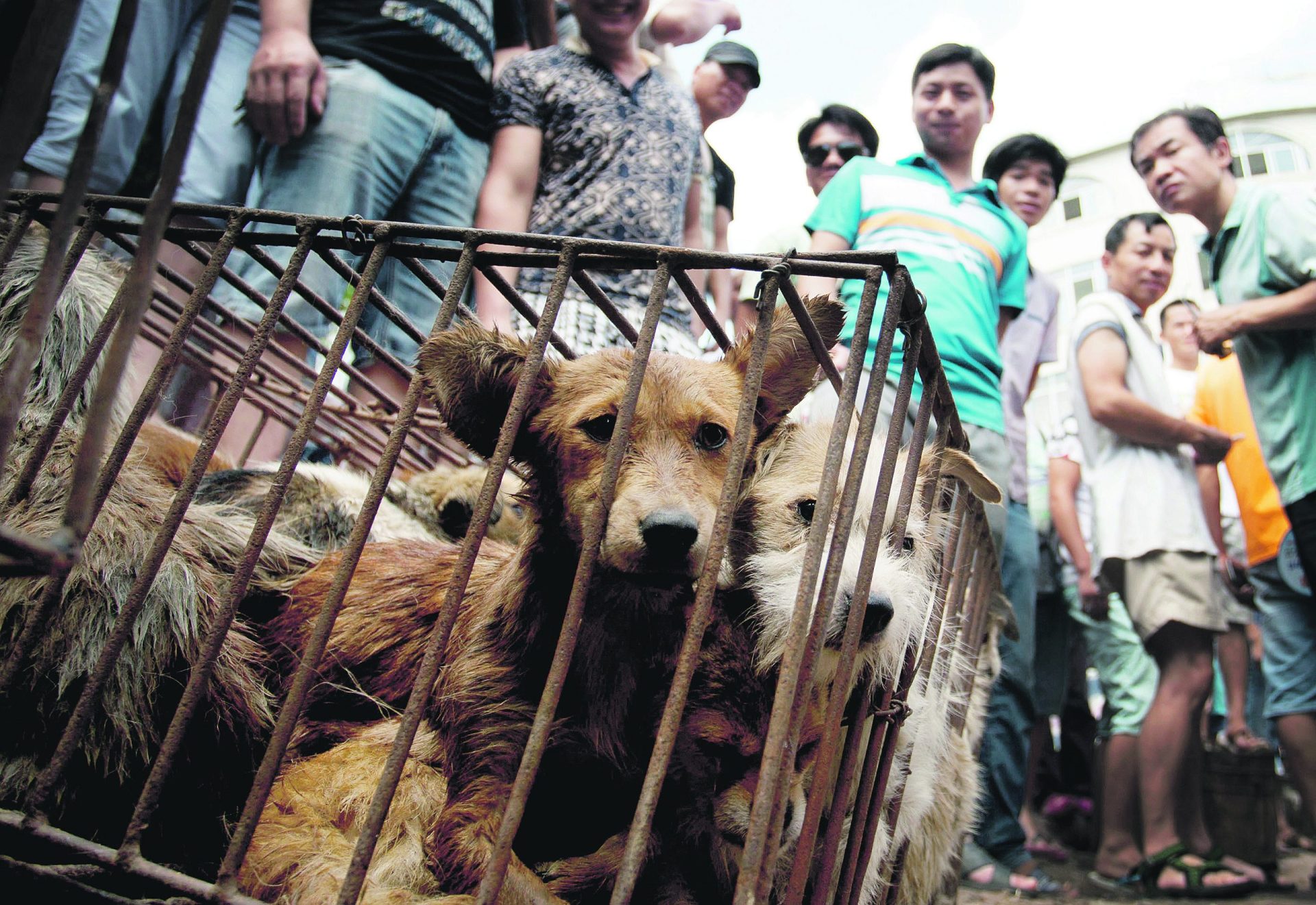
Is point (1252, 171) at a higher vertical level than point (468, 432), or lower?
higher

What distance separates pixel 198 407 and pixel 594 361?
7.17ft

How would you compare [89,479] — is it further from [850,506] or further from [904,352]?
[904,352]

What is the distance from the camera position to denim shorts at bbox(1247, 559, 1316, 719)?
345 cm

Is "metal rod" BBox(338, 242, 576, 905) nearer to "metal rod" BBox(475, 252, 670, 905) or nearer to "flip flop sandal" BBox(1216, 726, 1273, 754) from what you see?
"metal rod" BBox(475, 252, 670, 905)

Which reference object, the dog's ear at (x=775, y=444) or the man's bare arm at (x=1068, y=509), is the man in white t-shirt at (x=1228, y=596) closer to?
the man's bare arm at (x=1068, y=509)

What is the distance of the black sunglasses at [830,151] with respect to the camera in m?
4.69

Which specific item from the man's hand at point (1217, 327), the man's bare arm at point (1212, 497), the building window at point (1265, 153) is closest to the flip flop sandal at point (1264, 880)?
the man's bare arm at point (1212, 497)

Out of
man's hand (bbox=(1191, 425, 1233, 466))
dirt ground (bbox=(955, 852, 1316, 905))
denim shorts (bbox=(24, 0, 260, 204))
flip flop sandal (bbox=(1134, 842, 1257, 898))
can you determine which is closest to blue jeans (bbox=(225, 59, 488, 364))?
denim shorts (bbox=(24, 0, 260, 204))

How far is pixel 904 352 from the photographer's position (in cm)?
129

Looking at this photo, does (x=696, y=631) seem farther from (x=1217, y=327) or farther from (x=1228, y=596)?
(x=1228, y=596)

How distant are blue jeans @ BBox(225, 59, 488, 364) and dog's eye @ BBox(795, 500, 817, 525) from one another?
59.4 inches

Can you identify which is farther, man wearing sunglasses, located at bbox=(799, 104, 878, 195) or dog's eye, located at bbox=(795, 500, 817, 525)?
man wearing sunglasses, located at bbox=(799, 104, 878, 195)

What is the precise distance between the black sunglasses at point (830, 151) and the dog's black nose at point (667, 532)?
3.91 metres

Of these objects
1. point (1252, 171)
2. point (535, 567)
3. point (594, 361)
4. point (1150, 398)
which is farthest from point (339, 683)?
point (1252, 171)
